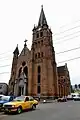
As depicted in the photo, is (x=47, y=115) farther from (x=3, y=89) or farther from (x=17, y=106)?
(x=3, y=89)

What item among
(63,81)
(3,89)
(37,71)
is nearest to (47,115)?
(37,71)

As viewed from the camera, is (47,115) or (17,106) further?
(17,106)

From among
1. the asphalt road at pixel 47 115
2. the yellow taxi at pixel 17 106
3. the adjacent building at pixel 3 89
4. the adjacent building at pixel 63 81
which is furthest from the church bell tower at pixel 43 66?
the asphalt road at pixel 47 115

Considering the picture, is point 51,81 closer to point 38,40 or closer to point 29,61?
point 29,61

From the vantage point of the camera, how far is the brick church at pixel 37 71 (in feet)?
130

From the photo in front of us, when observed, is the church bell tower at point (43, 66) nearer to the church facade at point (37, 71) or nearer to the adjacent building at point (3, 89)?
the church facade at point (37, 71)

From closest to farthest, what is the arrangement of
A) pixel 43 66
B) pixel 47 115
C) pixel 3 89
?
pixel 47 115
pixel 43 66
pixel 3 89

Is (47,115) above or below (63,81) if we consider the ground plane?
below

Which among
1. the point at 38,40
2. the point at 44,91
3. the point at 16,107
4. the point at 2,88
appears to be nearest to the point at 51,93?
the point at 44,91

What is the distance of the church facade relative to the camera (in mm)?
39750

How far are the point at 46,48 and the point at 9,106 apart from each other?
A: 32885 millimetres

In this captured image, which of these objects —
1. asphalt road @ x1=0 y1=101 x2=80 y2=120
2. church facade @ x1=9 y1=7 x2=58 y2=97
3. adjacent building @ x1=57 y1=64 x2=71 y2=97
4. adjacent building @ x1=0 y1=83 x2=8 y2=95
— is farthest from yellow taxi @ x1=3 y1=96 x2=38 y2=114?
adjacent building @ x1=0 y1=83 x2=8 y2=95

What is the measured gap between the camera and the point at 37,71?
138ft

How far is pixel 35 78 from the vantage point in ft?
136
